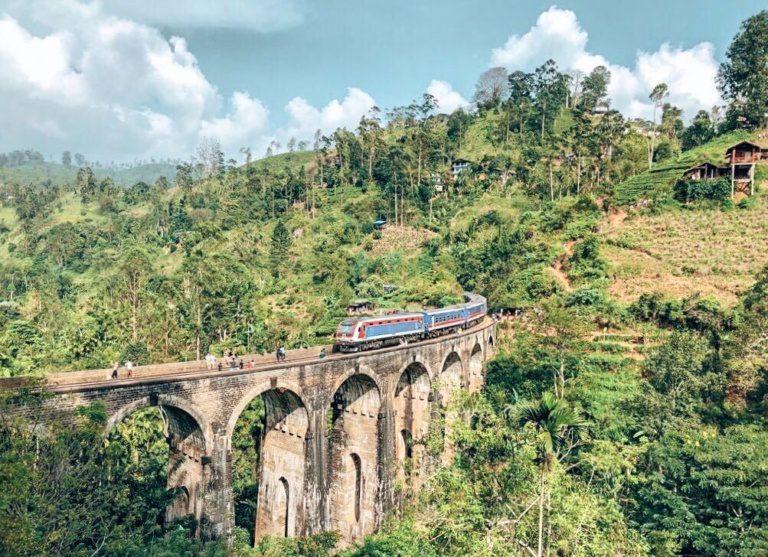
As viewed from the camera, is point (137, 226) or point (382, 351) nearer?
point (382, 351)

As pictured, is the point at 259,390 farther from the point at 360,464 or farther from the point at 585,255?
the point at 585,255

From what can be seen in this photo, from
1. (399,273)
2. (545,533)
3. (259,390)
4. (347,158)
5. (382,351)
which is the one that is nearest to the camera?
(545,533)

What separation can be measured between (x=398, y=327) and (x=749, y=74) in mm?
67381

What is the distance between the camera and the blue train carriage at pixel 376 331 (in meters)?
33.0

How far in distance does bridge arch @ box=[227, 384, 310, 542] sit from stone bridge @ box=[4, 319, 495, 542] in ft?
0.22

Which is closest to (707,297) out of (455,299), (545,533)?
(455,299)

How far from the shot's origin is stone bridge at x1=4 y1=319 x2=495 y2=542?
70.9 ft

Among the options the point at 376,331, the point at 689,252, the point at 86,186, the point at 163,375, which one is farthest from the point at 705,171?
the point at 86,186

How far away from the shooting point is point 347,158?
10969cm

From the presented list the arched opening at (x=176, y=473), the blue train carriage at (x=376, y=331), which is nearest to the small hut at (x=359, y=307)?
the blue train carriage at (x=376, y=331)

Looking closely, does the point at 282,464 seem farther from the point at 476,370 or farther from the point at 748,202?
the point at 748,202

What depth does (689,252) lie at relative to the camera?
55.0m

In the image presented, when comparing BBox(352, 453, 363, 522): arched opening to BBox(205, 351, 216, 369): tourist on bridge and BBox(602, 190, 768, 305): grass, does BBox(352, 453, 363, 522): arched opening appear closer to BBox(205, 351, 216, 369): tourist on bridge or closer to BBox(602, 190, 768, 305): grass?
BBox(205, 351, 216, 369): tourist on bridge

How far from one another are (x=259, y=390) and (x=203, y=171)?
129758mm
